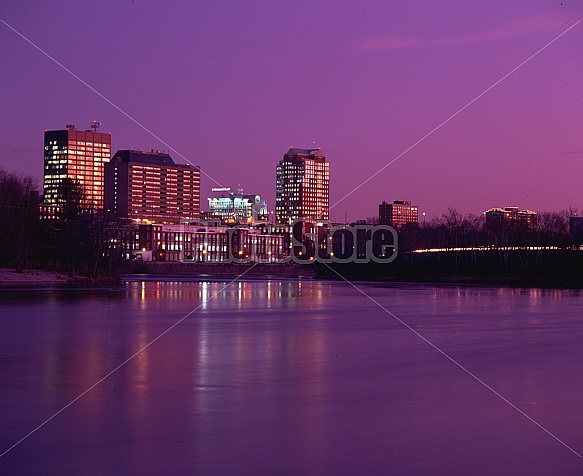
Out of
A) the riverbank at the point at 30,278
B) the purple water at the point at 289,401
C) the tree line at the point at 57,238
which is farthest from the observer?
the tree line at the point at 57,238

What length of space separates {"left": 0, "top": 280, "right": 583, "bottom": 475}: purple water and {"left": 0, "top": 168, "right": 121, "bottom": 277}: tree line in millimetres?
59707

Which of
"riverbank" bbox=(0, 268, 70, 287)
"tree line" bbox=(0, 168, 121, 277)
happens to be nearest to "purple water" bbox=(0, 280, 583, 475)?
"riverbank" bbox=(0, 268, 70, 287)

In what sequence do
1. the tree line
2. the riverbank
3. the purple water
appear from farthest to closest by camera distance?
the tree line, the riverbank, the purple water

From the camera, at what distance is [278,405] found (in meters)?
13.9

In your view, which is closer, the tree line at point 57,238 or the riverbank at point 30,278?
the riverbank at point 30,278

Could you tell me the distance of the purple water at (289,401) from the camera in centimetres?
1044

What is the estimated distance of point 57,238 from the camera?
3824 inches

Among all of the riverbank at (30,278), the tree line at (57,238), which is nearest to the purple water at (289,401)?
the riverbank at (30,278)

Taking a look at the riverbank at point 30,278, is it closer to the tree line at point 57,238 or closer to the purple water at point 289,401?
the tree line at point 57,238

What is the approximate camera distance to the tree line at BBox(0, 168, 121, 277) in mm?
85688

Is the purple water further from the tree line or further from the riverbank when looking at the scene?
the tree line

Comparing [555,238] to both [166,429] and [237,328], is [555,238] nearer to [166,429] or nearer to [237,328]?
[237,328]

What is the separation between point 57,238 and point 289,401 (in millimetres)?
86638

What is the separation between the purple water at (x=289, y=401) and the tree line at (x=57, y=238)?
59707 mm
